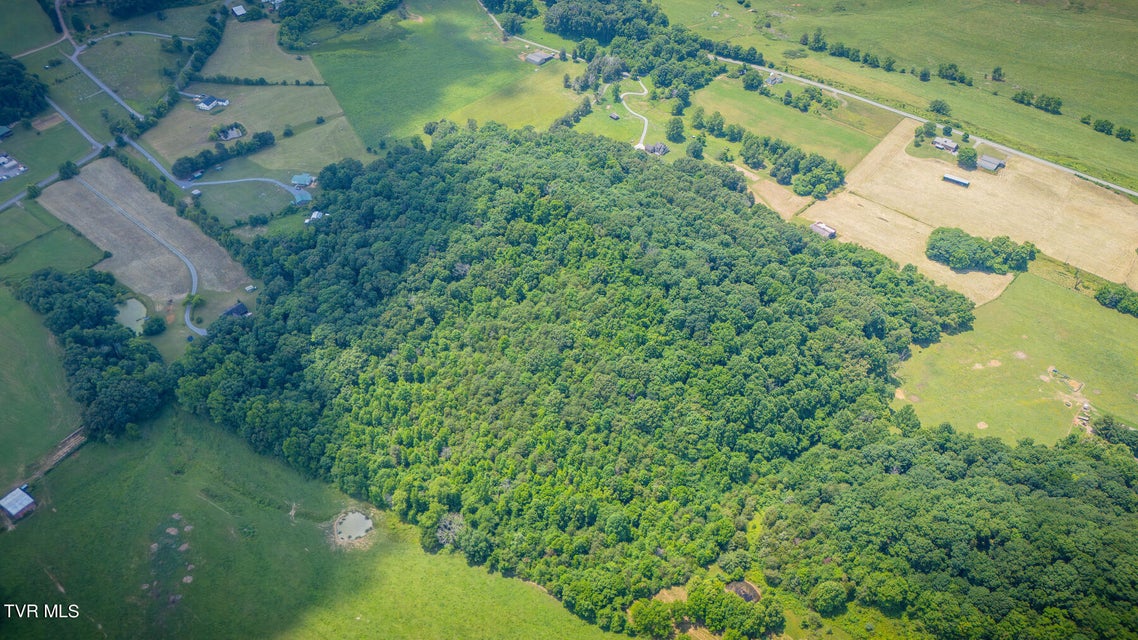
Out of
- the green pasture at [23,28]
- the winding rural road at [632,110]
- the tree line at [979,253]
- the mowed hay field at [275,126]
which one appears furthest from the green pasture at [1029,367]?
the green pasture at [23,28]

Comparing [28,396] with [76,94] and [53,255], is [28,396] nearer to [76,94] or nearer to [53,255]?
[53,255]

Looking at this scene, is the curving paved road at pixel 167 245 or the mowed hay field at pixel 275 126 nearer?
the curving paved road at pixel 167 245

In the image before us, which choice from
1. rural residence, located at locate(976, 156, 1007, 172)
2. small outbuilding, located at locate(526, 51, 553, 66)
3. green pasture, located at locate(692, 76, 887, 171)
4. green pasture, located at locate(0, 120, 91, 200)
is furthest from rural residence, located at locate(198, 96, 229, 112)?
rural residence, located at locate(976, 156, 1007, 172)

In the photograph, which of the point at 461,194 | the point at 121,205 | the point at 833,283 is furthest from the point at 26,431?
the point at 833,283

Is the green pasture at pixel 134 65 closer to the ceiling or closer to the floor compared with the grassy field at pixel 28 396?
closer to the ceiling

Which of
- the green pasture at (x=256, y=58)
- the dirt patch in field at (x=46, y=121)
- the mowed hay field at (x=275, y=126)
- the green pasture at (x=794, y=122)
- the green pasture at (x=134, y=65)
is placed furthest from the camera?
the green pasture at (x=256, y=58)

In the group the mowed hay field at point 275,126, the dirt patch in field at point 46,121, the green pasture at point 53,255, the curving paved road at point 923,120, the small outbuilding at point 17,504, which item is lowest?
the small outbuilding at point 17,504

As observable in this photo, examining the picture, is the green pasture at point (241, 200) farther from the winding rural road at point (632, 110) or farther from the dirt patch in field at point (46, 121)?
the winding rural road at point (632, 110)

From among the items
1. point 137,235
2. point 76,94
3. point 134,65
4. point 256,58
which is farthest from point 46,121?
point 256,58
